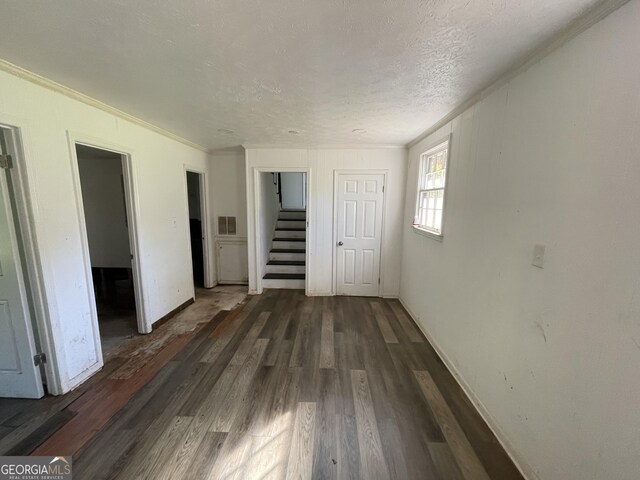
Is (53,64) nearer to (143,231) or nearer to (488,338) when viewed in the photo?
(143,231)

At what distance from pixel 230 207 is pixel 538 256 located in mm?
4093

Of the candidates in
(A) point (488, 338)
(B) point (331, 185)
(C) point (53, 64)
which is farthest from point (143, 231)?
(A) point (488, 338)

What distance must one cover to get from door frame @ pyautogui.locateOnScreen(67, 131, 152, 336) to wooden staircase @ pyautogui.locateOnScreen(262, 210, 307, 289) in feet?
6.03

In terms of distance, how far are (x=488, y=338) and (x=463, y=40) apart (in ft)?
6.02

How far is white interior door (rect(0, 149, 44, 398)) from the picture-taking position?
64.7 inches

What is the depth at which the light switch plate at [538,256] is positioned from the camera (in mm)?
1300

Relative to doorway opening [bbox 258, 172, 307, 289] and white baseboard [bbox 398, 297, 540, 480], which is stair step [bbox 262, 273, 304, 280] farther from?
white baseboard [bbox 398, 297, 540, 480]

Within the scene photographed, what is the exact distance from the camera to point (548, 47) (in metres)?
1.26

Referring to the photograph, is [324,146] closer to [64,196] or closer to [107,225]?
[64,196]

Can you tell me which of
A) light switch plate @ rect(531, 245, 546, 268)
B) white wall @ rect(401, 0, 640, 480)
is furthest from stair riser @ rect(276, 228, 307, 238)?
light switch plate @ rect(531, 245, 546, 268)

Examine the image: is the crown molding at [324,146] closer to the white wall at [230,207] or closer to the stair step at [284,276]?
the white wall at [230,207]

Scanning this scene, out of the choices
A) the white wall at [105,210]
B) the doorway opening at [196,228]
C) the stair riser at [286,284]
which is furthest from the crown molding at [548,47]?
the white wall at [105,210]

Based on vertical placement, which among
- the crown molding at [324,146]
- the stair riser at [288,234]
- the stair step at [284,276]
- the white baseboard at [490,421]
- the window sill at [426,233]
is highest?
the crown molding at [324,146]

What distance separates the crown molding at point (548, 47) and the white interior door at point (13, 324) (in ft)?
10.8
